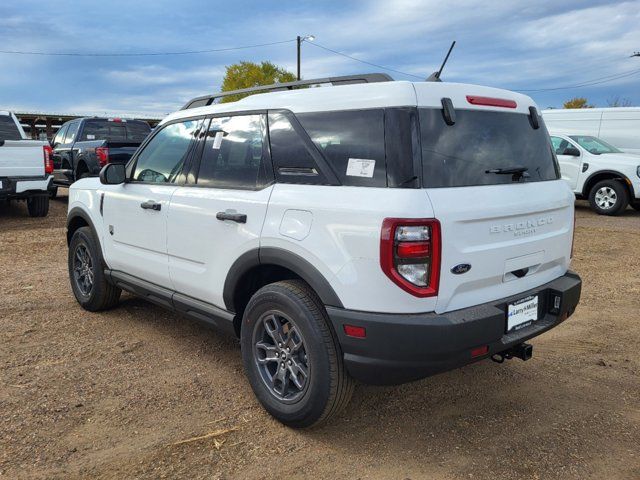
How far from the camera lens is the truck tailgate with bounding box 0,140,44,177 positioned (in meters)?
9.41

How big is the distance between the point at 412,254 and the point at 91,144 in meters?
10.7

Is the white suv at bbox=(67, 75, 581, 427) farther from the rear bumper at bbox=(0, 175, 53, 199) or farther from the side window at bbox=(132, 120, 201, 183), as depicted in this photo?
the rear bumper at bbox=(0, 175, 53, 199)

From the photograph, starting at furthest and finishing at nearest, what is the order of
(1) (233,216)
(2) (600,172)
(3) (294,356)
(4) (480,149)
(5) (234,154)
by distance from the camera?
1. (2) (600,172)
2. (5) (234,154)
3. (1) (233,216)
4. (3) (294,356)
5. (4) (480,149)

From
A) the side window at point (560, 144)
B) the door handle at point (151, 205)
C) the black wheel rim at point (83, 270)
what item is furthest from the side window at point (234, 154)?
the side window at point (560, 144)

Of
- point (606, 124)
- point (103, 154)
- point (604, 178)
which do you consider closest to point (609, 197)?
point (604, 178)

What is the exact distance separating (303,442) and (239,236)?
119 centimetres

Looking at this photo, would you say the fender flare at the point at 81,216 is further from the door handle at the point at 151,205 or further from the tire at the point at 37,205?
the tire at the point at 37,205

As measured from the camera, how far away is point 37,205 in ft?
35.4

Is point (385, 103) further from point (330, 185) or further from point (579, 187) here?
point (579, 187)

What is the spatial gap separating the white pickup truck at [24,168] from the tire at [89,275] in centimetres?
547

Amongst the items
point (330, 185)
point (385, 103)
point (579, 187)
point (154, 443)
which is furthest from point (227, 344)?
point (579, 187)

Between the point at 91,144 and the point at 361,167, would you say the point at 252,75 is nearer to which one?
the point at 91,144

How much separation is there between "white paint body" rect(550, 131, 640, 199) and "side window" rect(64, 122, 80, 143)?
10.9 meters

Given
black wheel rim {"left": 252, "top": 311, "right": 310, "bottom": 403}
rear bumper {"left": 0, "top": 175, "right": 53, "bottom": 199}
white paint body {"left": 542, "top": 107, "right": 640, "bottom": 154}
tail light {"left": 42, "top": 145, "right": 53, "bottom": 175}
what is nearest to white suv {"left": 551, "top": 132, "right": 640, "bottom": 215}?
white paint body {"left": 542, "top": 107, "right": 640, "bottom": 154}
